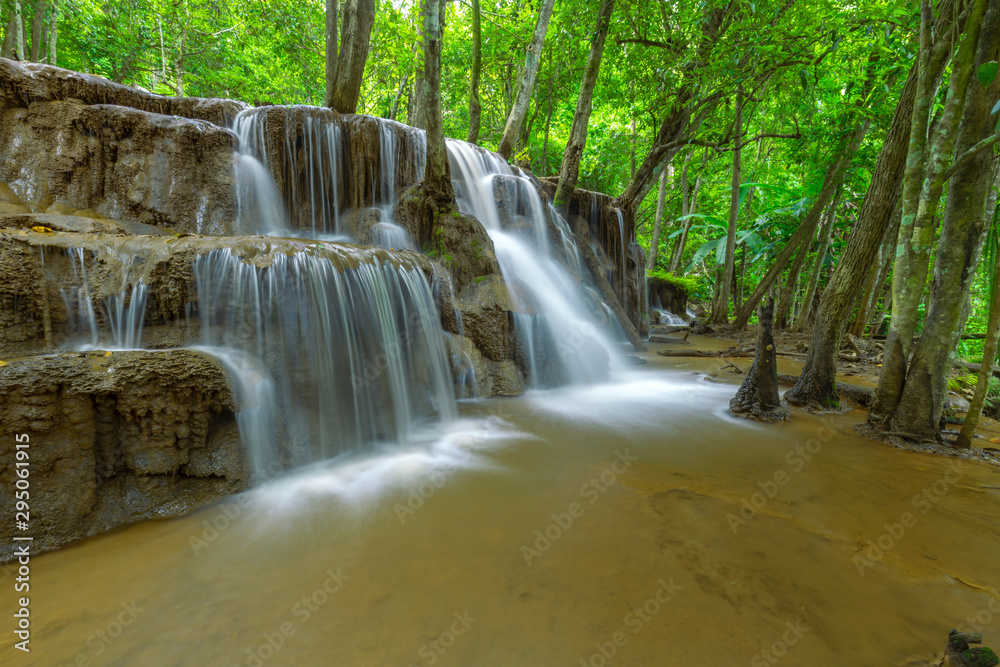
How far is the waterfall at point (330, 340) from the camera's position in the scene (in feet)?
12.2

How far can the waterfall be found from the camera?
3709 mm

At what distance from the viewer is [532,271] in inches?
320

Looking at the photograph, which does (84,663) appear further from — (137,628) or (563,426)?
(563,426)

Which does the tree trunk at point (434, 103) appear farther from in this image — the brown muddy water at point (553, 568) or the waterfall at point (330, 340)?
the brown muddy water at point (553, 568)

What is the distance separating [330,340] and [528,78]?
9773mm

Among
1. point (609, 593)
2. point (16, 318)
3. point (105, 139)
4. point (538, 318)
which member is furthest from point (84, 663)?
point (105, 139)

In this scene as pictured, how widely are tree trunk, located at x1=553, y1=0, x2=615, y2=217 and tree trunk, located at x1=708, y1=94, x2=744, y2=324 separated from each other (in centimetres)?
314

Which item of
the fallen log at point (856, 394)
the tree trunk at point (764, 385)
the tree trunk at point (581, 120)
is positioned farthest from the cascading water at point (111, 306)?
the tree trunk at point (581, 120)

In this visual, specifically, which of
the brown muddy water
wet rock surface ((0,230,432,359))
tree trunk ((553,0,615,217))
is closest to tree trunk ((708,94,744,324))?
tree trunk ((553,0,615,217))

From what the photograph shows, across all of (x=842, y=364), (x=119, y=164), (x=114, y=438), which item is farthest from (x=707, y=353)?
(x=119, y=164)

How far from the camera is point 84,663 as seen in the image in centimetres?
170

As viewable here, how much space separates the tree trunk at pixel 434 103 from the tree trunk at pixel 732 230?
6902mm

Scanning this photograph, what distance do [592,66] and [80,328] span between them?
994 cm

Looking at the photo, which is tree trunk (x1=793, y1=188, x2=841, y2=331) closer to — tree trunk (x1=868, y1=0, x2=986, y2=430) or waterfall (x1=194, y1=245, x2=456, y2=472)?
tree trunk (x1=868, y1=0, x2=986, y2=430)
